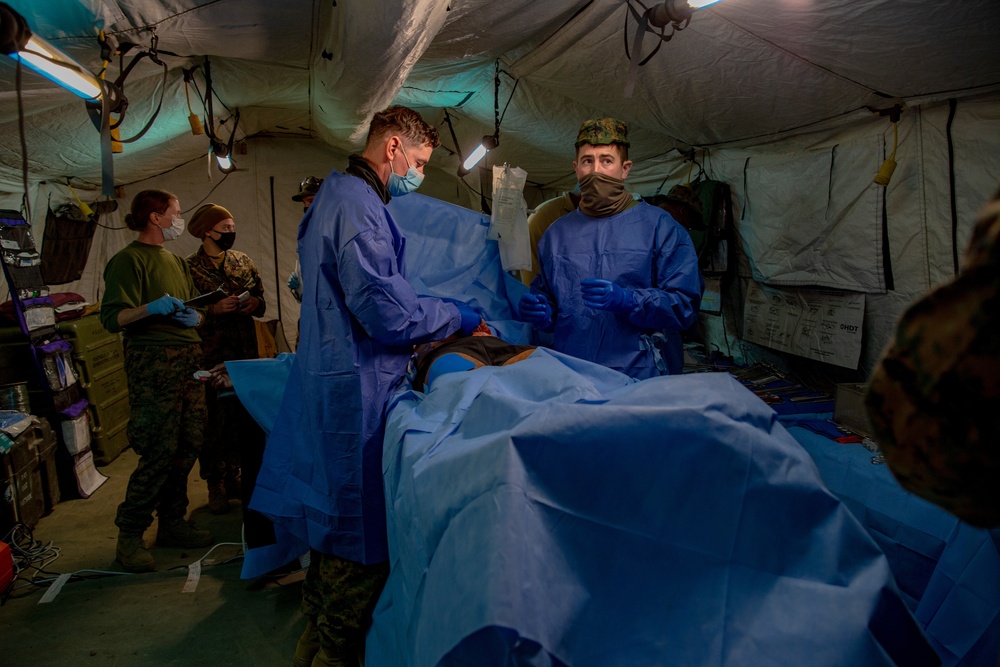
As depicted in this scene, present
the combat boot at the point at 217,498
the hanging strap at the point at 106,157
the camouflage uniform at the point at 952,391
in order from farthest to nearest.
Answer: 1. the combat boot at the point at 217,498
2. the hanging strap at the point at 106,157
3. the camouflage uniform at the point at 952,391

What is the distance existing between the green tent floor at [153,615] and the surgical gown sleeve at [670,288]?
224 centimetres

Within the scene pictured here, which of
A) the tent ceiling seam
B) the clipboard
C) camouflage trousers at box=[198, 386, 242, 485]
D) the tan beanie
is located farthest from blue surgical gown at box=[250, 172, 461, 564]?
the tan beanie

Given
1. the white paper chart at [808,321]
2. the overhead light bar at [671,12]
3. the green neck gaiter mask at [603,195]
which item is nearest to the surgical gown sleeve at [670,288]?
the green neck gaiter mask at [603,195]

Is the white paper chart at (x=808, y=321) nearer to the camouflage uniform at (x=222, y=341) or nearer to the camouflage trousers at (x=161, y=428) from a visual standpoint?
the camouflage uniform at (x=222, y=341)

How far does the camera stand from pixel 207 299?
3611 millimetres

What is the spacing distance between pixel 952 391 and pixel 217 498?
4329mm

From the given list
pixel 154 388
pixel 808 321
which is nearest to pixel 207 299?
A: pixel 154 388

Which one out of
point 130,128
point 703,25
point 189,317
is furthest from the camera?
point 130,128

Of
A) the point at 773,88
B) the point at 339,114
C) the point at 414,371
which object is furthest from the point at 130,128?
the point at 773,88

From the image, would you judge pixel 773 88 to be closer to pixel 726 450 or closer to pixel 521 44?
pixel 521 44

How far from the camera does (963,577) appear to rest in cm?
120

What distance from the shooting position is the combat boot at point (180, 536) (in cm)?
324

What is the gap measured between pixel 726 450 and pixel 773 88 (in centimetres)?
288

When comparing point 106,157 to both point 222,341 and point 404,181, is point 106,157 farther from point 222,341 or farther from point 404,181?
point 222,341
